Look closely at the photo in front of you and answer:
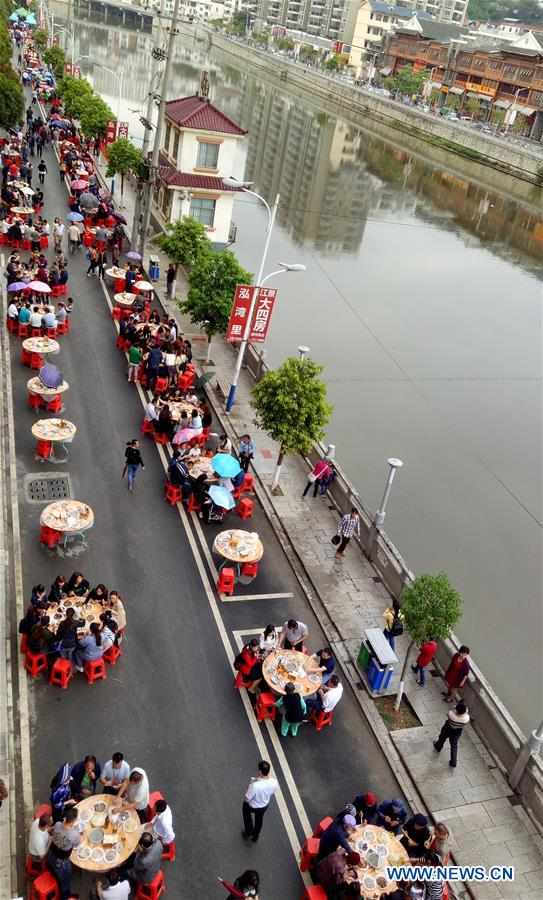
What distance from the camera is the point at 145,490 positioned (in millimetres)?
19422

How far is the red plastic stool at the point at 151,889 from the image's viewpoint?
9.97m

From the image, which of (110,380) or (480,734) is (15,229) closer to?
(110,380)

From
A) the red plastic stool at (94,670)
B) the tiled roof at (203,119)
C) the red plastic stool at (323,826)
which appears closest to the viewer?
the red plastic stool at (323,826)

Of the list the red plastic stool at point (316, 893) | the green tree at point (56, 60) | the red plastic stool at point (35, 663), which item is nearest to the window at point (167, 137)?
the red plastic stool at point (35, 663)

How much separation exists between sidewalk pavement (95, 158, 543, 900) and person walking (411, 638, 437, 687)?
0.22 m

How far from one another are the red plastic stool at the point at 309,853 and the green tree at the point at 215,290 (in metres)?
18.0

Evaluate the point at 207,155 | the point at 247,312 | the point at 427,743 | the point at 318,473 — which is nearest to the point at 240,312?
the point at 247,312

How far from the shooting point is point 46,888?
9.59 metres

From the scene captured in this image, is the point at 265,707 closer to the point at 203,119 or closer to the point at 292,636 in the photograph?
the point at 292,636

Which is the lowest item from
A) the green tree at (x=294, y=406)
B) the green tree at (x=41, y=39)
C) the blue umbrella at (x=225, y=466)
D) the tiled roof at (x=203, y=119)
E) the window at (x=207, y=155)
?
the blue umbrella at (x=225, y=466)

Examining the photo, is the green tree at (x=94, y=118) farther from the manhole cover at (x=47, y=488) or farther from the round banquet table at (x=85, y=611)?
the round banquet table at (x=85, y=611)

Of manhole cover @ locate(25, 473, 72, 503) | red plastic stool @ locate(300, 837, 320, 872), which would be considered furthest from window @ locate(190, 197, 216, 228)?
red plastic stool @ locate(300, 837, 320, 872)

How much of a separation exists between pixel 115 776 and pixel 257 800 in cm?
222

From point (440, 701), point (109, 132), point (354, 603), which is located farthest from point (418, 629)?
point (109, 132)
